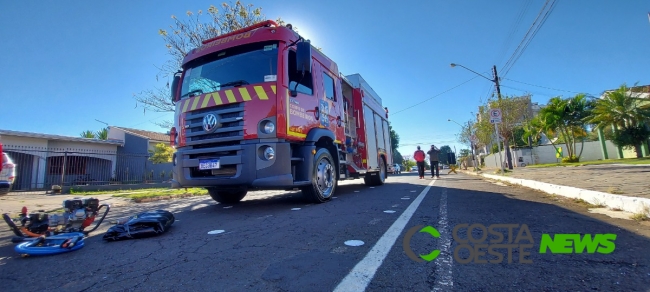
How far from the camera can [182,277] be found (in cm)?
195

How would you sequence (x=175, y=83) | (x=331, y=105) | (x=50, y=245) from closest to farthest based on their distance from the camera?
(x=50, y=245) < (x=175, y=83) < (x=331, y=105)

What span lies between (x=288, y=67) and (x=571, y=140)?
32626 millimetres

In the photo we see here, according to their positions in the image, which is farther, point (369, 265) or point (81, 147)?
point (81, 147)

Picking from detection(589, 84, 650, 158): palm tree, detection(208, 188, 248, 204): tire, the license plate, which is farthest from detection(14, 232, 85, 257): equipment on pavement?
detection(589, 84, 650, 158): palm tree

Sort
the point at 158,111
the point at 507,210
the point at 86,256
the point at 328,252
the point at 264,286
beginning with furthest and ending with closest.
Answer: the point at 158,111
the point at 507,210
the point at 86,256
the point at 328,252
the point at 264,286

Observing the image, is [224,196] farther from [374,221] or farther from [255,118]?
[374,221]

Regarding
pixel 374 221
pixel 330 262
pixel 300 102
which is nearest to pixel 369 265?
pixel 330 262

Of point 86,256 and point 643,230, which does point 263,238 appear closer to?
point 86,256

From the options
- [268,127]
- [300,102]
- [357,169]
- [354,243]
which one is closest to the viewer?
[354,243]

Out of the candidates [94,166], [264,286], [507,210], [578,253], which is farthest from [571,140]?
[94,166]

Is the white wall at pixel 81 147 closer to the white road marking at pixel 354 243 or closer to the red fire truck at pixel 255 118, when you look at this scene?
the red fire truck at pixel 255 118

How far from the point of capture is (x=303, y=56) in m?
4.82

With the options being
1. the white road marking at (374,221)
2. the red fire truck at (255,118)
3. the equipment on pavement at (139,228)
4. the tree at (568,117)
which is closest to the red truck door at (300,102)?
the red fire truck at (255,118)

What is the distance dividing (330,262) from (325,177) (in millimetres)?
3403
